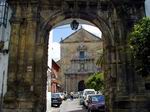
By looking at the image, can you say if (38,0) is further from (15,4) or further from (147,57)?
(147,57)

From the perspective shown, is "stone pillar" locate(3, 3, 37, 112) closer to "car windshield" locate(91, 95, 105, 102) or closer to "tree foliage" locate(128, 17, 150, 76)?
"tree foliage" locate(128, 17, 150, 76)

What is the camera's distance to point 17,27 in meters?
13.6

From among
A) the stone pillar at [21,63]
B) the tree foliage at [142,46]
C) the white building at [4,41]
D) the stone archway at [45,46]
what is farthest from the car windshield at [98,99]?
the tree foliage at [142,46]

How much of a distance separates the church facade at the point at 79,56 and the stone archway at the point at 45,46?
3956cm

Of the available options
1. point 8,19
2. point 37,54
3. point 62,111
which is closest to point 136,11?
point 37,54

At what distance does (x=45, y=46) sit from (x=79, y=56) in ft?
137

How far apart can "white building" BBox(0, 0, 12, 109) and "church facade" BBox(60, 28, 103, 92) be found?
39.4m

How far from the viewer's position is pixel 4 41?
46.1 feet

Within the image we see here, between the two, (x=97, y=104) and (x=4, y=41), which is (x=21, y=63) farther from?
(x=97, y=104)

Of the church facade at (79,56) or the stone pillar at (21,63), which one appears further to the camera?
the church facade at (79,56)

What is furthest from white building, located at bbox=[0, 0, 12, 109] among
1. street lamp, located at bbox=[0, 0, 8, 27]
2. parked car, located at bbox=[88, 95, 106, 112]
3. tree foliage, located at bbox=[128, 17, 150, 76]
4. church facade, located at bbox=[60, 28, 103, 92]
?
church facade, located at bbox=[60, 28, 103, 92]

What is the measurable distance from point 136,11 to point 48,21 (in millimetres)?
4256

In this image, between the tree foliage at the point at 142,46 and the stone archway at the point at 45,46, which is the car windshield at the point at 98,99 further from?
the tree foliage at the point at 142,46

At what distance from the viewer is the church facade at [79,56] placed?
177 ft
